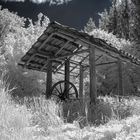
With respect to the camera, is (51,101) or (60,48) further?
(60,48)

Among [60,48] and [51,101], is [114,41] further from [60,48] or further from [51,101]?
[51,101]

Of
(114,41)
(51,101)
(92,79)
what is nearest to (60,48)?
(92,79)

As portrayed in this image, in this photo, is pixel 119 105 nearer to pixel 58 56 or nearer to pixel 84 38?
pixel 84 38

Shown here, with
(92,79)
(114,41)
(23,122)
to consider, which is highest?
(114,41)

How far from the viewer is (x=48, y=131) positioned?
4512mm

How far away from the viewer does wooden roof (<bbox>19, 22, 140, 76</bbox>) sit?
8.71 m

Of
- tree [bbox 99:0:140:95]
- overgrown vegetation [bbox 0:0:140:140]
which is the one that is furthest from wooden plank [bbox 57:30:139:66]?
tree [bbox 99:0:140:95]

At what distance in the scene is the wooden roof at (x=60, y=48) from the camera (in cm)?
871

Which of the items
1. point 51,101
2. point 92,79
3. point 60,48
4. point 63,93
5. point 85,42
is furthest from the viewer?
Result: point 63,93

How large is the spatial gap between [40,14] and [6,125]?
20.8m

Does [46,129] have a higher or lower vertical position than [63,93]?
lower

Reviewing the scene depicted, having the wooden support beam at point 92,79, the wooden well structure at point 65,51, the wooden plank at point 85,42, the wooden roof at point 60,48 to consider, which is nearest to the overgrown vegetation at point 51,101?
the wooden support beam at point 92,79

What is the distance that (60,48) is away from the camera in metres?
10.5

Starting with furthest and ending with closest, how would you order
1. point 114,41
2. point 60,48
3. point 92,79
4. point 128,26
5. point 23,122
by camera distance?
1. point 128,26
2. point 114,41
3. point 60,48
4. point 92,79
5. point 23,122
